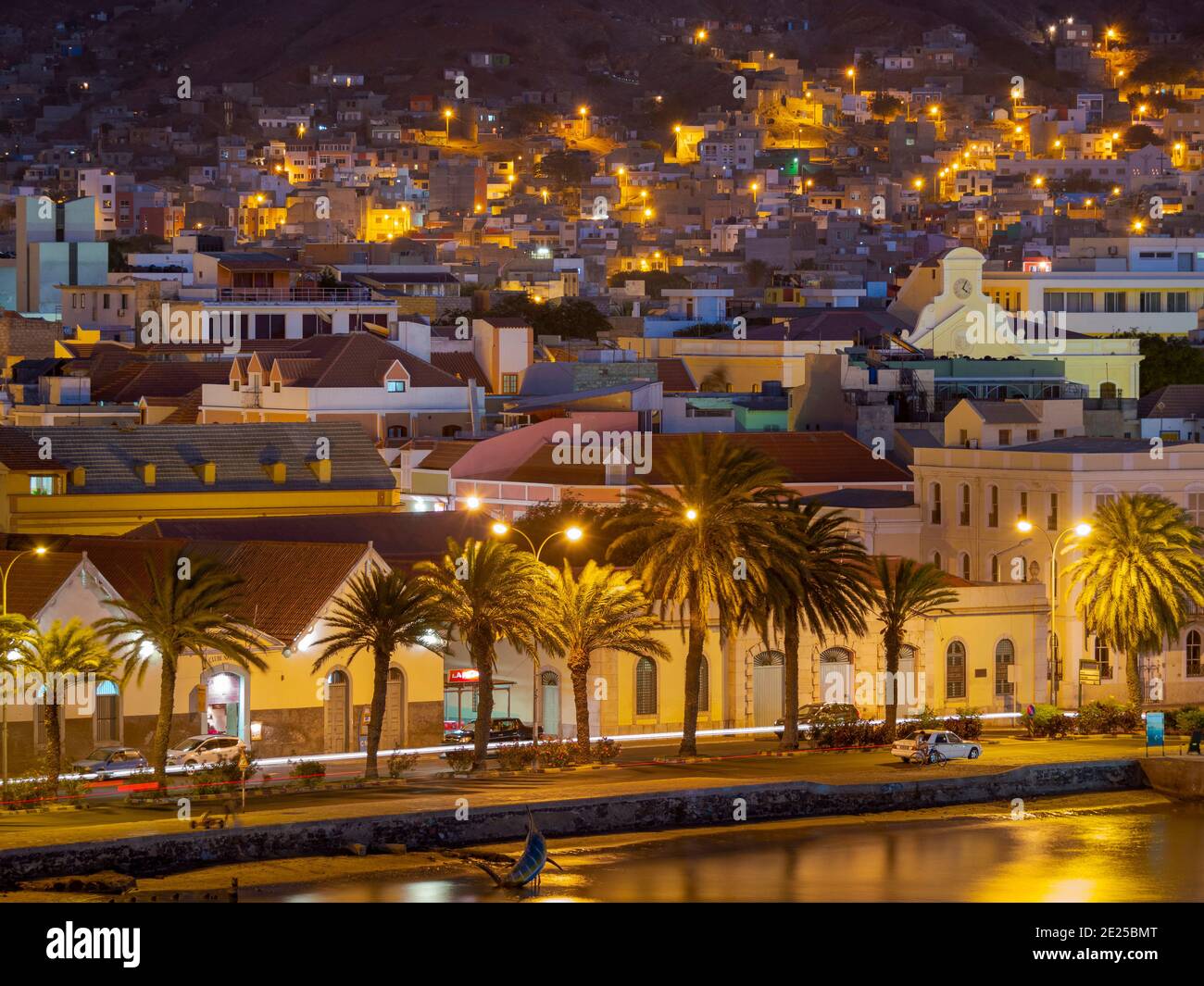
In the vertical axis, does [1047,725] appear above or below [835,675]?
below

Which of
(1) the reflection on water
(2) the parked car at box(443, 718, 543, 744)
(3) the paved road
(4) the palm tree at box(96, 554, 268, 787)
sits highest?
(4) the palm tree at box(96, 554, 268, 787)

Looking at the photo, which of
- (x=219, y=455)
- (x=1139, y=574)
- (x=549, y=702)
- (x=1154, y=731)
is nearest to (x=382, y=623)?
(x=549, y=702)

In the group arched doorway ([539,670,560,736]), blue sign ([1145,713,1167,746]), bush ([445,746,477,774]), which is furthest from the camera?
arched doorway ([539,670,560,736])

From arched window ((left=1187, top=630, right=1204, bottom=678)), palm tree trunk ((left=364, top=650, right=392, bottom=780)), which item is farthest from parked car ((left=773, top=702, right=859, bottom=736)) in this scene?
arched window ((left=1187, top=630, right=1204, bottom=678))

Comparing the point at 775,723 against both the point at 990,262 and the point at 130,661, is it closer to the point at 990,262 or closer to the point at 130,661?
the point at 130,661

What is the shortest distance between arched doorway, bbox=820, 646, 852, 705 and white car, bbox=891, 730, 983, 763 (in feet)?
17.2

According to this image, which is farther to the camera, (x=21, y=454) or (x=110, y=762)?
(x=21, y=454)

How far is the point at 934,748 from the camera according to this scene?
6669 centimetres

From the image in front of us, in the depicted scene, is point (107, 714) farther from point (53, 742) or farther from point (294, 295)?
point (294, 295)

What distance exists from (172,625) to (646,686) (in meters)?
14.0

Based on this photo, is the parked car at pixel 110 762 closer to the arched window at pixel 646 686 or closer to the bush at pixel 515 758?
the bush at pixel 515 758

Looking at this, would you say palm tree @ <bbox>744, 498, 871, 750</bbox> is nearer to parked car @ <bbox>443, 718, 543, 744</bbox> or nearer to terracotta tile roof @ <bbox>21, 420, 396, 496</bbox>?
parked car @ <bbox>443, 718, 543, 744</bbox>

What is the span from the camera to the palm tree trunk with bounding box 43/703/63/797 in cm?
6175
